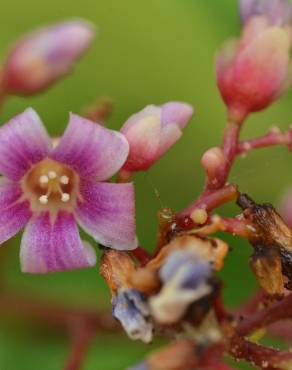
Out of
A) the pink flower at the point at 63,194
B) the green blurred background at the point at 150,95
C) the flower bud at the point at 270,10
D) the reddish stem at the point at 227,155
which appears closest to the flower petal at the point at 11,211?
the pink flower at the point at 63,194

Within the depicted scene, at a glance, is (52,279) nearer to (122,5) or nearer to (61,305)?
(61,305)

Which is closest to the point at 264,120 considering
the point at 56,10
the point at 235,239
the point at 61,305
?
the point at 235,239

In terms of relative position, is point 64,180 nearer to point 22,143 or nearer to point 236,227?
point 22,143

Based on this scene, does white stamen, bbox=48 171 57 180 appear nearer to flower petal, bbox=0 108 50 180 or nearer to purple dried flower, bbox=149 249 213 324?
flower petal, bbox=0 108 50 180

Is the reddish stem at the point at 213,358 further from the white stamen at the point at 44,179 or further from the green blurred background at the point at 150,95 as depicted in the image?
the green blurred background at the point at 150,95

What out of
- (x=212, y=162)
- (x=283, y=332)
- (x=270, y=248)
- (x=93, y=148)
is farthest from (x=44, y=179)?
(x=283, y=332)

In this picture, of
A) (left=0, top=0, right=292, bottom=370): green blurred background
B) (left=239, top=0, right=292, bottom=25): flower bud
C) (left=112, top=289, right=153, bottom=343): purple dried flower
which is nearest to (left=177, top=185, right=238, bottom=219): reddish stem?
(left=112, top=289, right=153, bottom=343): purple dried flower
